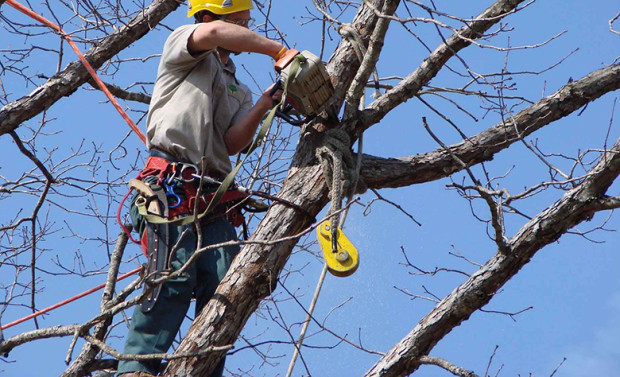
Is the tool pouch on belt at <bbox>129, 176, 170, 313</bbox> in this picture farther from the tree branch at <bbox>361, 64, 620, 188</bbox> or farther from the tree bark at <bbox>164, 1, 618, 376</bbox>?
the tree branch at <bbox>361, 64, 620, 188</bbox>

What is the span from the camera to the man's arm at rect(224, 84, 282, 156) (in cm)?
403

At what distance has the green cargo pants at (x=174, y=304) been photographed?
356 cm

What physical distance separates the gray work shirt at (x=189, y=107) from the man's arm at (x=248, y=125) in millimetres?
43

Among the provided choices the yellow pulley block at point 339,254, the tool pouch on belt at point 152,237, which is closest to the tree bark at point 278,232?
the yellow pulley block at point 339,254

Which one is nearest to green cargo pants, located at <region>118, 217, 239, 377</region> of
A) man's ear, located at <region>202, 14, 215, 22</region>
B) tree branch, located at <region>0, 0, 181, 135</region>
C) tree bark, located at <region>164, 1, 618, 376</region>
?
tree bark, located at <region>164, 1, 618, 376</region>

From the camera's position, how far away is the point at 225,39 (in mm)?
3770

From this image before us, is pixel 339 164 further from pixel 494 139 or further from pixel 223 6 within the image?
pixel 223 6

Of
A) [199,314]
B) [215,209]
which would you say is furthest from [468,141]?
[199,314]

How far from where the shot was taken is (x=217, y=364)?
359 cm

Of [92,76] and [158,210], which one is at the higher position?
[92,76]

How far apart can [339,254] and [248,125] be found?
0.80 meters

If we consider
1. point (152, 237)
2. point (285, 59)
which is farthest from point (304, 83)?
point (152, 237)

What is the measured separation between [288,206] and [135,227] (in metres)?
0.72

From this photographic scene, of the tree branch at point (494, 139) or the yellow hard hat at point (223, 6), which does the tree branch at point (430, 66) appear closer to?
the tree branch at point (494, 139)
